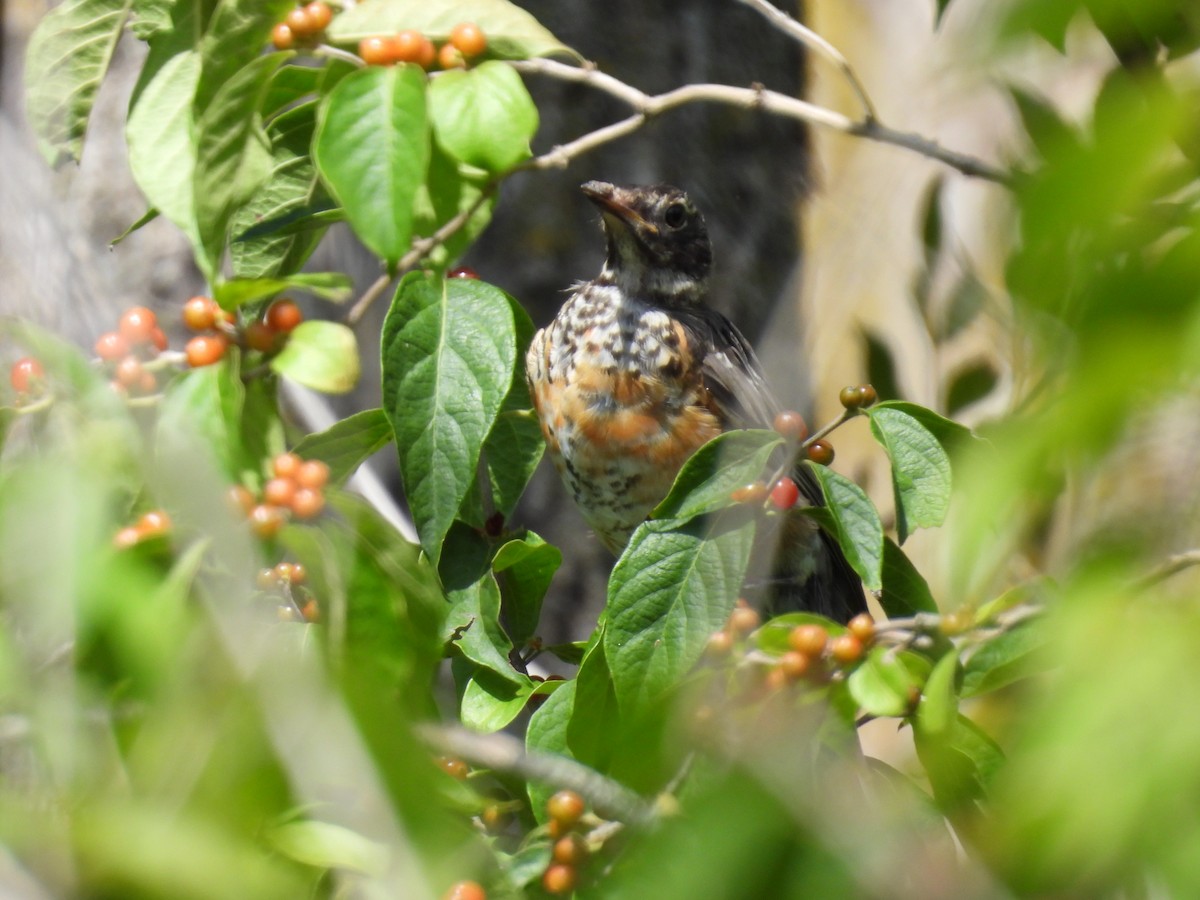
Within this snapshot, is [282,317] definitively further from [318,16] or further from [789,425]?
[789,425]

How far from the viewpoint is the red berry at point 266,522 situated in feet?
3.91

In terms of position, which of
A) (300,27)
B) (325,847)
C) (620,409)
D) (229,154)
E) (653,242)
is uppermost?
(300,27)

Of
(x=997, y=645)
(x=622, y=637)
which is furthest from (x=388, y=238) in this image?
(x=997, y=645)

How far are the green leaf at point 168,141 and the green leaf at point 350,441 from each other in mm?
314

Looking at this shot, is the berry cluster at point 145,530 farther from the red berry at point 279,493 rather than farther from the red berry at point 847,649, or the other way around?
the red berry at point 847,649

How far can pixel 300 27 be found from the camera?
146 cm

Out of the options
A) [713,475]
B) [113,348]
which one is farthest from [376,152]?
[713,475]

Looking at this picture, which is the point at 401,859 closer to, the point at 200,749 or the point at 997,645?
the point at 200,749

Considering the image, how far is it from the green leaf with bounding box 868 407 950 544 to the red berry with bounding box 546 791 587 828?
1.69ft

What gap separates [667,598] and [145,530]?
1.99 ft

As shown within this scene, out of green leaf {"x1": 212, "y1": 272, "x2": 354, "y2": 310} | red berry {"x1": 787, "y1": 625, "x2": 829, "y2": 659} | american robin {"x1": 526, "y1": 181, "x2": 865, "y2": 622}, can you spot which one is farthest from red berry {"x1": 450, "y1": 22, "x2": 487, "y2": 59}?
american robin {"x1": 526, "y1": 181, "x2": 865, "y2": 622}

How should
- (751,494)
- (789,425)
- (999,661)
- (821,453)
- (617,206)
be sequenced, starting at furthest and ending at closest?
1. (617,206)
2. (821,453)
3. (789,425)
4. (751,494)
5. (999,661)

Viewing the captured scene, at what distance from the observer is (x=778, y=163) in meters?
4.59

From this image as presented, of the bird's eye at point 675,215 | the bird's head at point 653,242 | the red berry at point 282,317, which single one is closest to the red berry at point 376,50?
the red berry at point 282,317
